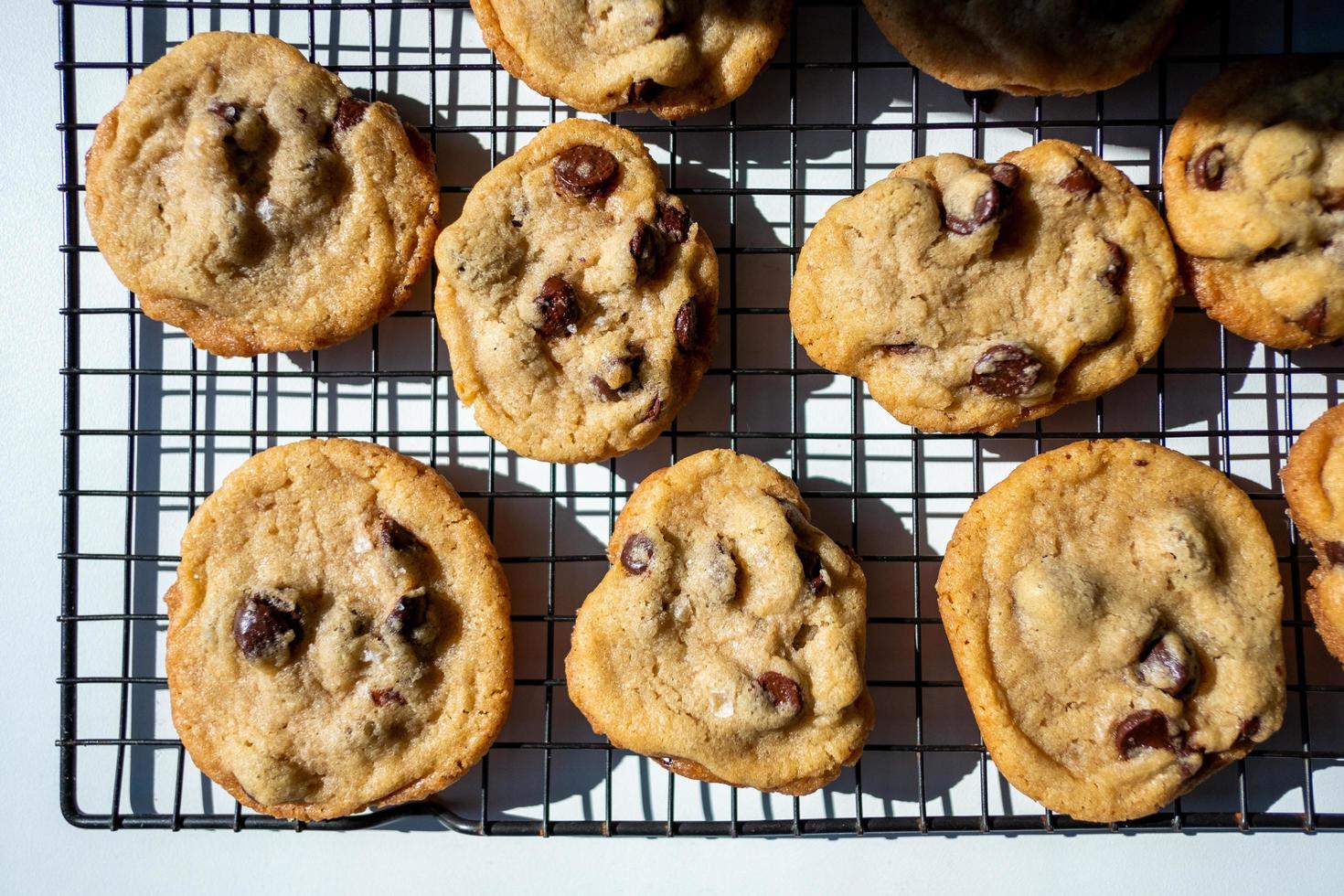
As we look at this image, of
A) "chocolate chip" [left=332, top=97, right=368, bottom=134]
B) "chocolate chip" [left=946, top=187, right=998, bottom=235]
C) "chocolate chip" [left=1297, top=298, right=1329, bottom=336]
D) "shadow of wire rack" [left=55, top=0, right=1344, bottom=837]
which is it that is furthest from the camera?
"shadow of wire rack" [left=55, top=0, right=1344, bottom=837]

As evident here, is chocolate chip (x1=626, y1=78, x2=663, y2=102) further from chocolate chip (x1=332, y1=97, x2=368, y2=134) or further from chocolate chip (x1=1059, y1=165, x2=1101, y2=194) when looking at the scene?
chocolate chip (x1=1059, y1=165, x2=1101, y2=194)

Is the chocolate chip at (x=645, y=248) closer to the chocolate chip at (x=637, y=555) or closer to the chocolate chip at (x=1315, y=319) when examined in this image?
the chocolate chip at (x=637, y=555)

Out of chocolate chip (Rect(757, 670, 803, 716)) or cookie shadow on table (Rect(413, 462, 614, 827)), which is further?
cookie shadow on table (Rect(413, 462, 614, 827))

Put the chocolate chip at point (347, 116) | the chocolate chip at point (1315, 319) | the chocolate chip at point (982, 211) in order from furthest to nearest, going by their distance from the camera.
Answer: the chocolate chip at point (347, 116), the chocolate chip at point (1315, 319), the chocolate chip at point (982, 211)

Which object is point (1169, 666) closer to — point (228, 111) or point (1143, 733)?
point (1143, 733)

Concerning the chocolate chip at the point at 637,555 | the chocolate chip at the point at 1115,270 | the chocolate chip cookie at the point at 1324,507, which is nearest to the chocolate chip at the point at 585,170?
the chocolate chip at the point at 637,555

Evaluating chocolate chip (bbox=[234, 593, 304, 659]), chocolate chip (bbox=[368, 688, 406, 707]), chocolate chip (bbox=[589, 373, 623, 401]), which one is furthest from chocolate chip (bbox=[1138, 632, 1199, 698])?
chocolate chip (bbox=[234, 593, 304, 659])
